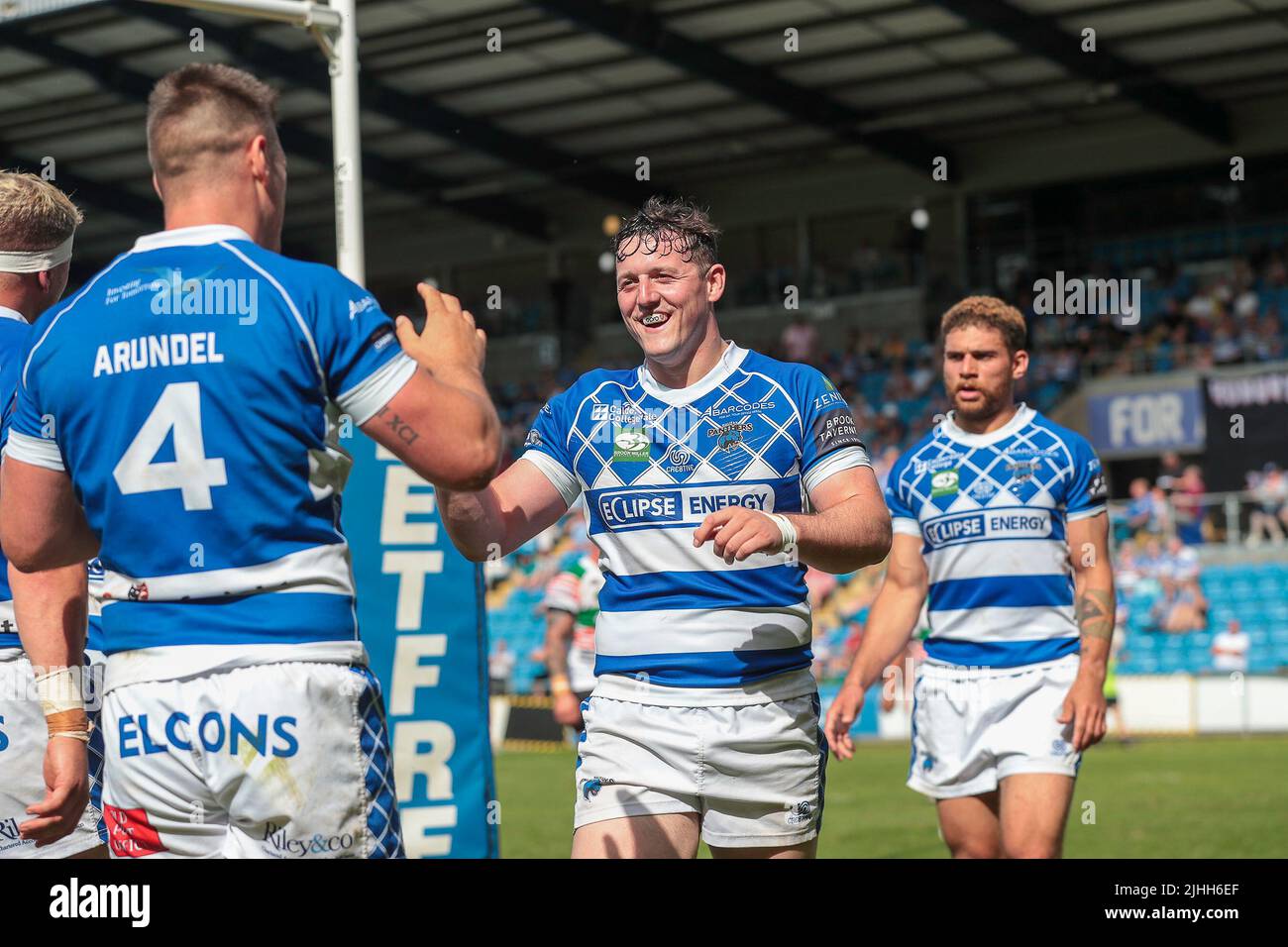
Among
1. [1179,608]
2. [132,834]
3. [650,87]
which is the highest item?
[650,87]

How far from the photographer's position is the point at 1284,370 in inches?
983

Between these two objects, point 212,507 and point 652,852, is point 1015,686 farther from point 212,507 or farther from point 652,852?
point 212,507

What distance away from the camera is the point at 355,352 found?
310 cm

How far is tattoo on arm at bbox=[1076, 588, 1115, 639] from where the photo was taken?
597cm

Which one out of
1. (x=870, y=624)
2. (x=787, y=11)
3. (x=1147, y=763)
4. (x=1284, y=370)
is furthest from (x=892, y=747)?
(x=870, y=624)

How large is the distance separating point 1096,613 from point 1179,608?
17.8 m

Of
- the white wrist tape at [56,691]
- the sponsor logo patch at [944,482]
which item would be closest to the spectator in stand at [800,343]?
the sponsor logo patch at [944,482]

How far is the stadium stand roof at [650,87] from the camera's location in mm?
25516

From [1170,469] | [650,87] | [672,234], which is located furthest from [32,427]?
[650,87]

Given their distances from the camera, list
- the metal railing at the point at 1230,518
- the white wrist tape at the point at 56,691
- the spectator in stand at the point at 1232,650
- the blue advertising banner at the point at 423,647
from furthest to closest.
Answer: the metal railing at the point at 1230,518 → the spectator in stand at the point at 1232,650 → the blue advertising banner at the point at 423,647 → the white wrist tape at the point at 56,691

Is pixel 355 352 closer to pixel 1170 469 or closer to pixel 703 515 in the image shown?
pixel 703 515

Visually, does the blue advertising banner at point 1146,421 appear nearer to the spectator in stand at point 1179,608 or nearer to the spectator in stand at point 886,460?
the spectator in stand at point 886,460

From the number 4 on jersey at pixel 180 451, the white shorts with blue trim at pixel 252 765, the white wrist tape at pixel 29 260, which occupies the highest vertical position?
the white wrist tape at pixel 29 260
